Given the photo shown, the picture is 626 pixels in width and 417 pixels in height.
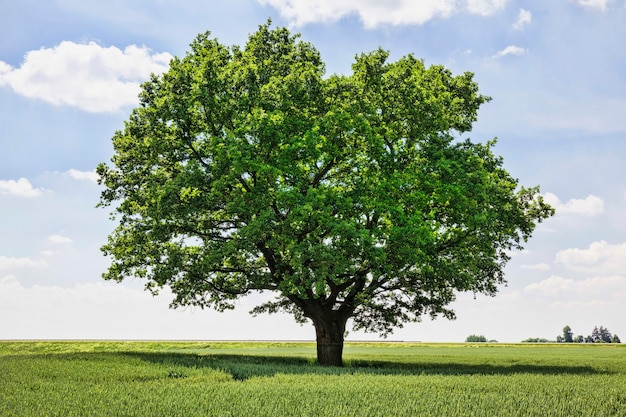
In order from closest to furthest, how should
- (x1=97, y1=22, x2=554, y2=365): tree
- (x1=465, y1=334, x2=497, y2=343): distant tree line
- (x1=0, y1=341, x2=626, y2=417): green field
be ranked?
(x1=0, y1=341, x2=626, y2=417): green field → (x1=97, y1=22, x2=554, y2=365): tree → (x1=465, y1=334, x2=497, y2=343): distant tree line

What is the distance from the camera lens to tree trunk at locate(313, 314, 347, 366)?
108ft

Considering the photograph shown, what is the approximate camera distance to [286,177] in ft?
104

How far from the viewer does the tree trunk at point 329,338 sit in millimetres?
32781

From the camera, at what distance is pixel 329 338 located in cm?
3303

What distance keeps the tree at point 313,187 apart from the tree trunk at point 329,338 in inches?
3.2

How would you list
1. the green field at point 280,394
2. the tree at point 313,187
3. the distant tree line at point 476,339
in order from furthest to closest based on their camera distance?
the distant tree line at point 476,339, the tree at point 313,187, the green field at point 280,394

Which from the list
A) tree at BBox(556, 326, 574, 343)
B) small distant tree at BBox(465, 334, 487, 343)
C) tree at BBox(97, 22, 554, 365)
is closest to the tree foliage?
tree at BBox(556, 326, 574, 343)

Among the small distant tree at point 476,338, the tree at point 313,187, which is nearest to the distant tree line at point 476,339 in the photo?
the small distant tree at point 476,338

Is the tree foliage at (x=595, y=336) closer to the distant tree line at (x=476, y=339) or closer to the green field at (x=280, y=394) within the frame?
the distant tree line at (x=476, y=339)

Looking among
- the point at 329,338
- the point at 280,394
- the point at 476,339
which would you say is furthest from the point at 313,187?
the point at 476,339

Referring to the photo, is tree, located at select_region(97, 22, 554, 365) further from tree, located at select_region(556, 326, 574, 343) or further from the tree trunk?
tree, located at select_region(556, 326, 574, 343)

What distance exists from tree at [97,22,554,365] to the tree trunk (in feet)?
0.27

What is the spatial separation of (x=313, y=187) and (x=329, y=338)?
8.96 meters

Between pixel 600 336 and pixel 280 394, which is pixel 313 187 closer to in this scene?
pixel 280 394
